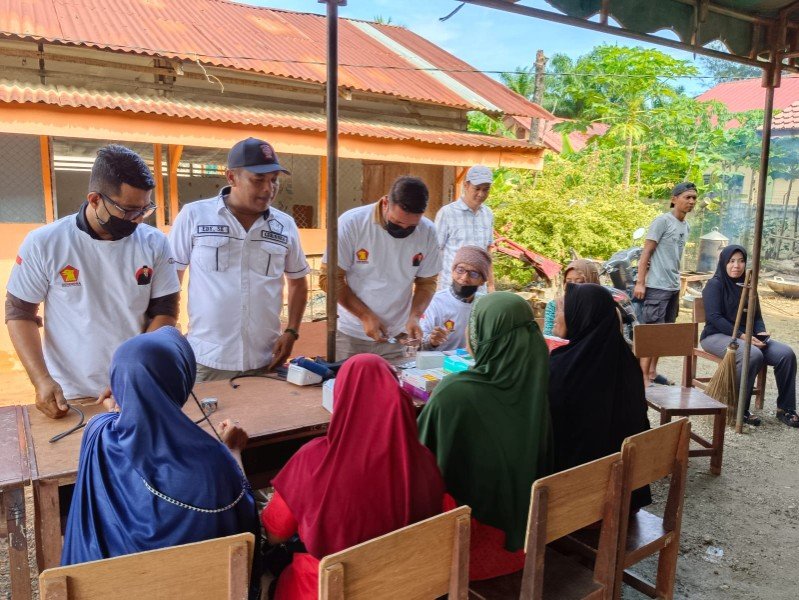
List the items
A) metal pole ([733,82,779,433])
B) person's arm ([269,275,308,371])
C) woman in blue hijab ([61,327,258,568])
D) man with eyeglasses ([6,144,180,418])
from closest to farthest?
1. woman in blue hijab ([61,327,258,568])
2. man with eyeglasses ([6,144,180,418])
3. person's arm ([269,275,308,371])
4. metal pole ([733,82,779,433])

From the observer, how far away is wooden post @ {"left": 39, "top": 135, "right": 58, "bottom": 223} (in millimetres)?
7184

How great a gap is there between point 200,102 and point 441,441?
732 cm

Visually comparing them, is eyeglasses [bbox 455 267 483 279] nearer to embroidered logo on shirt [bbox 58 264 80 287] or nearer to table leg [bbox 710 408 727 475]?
table leg [bbox 710 408 727 475]

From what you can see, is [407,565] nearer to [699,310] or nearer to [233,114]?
[699,310]

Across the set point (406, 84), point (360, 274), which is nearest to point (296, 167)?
point (406, 84)

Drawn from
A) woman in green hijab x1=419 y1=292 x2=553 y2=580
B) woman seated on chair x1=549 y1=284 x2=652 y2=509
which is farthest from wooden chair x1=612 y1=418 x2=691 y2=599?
woman in green hijab x1=419 y1=292 x2=553 y2=580

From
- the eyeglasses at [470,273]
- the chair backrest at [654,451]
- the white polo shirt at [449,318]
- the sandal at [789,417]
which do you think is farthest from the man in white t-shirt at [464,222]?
the chair backrest at [654,451]

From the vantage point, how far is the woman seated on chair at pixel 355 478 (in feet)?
5.34

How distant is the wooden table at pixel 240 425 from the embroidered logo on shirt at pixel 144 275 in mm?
485

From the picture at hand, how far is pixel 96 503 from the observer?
1564 millimetres

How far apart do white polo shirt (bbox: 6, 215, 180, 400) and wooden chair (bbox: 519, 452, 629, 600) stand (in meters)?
1.65

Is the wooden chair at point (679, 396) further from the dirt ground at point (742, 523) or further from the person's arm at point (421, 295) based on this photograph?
the person's arm at point (421, 295)

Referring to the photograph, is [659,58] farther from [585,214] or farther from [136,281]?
[136,281]

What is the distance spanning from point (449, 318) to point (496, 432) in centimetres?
180
